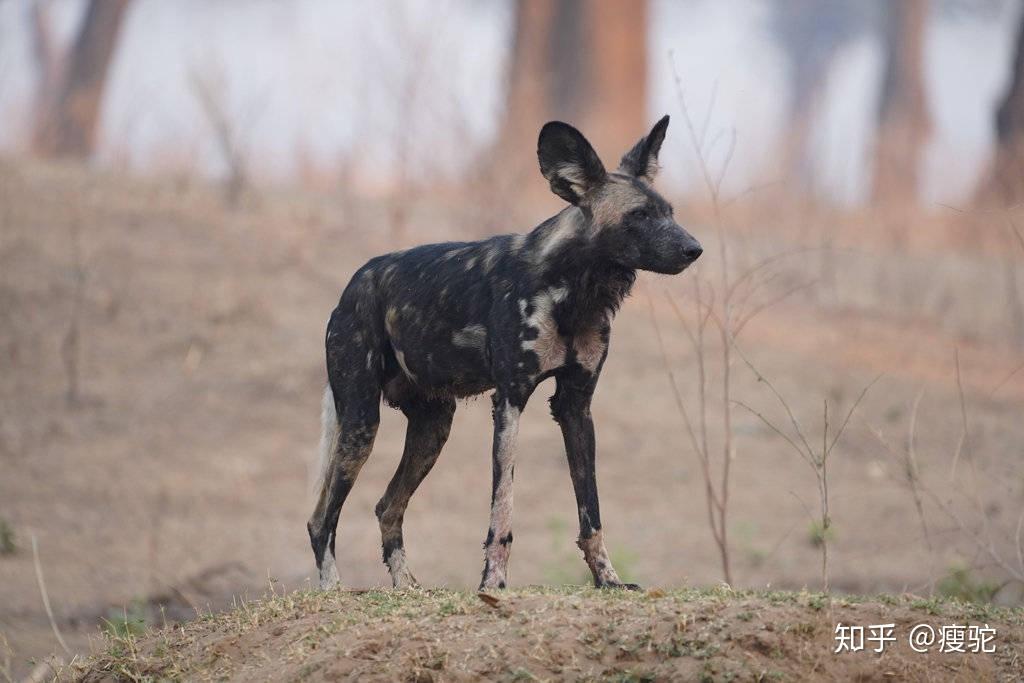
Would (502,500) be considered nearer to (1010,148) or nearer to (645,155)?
(645,155)

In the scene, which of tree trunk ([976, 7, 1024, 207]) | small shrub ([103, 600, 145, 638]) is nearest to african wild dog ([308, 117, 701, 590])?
small shrub ([103, 600, 145, 638])

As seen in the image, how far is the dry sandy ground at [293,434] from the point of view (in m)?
9.87

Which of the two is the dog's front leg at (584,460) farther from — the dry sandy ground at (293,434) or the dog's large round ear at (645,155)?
the dry sandy ground at (293,434)

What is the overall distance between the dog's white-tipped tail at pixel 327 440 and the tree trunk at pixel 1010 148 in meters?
10.1

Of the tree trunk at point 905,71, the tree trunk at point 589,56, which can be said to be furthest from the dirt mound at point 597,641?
the tree trunk at point 905,71

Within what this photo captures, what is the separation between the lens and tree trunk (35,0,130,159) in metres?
21.5

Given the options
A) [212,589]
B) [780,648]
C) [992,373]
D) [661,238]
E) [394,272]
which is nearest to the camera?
[780,648]

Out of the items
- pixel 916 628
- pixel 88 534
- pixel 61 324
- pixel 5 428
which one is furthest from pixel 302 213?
pixel 916 628

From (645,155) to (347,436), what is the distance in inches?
64.5

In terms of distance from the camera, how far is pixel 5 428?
11.8m

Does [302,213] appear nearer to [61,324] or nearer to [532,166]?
[532,166]

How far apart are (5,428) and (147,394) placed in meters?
1.28

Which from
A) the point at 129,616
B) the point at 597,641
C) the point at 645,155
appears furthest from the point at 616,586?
the point at 129,616

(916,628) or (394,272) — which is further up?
(394,272)
